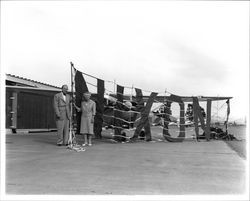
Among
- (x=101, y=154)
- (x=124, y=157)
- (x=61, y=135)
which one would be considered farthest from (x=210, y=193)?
(x=61, y=135)

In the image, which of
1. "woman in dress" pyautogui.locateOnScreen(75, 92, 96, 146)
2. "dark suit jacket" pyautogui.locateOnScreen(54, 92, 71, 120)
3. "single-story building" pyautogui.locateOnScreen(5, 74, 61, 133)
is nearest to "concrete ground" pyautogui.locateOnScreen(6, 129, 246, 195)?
"woman in dress" pyautogui.locateOnScreen(75, 92, 96, 146)

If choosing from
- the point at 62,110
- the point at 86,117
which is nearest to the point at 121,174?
the point at 86,117

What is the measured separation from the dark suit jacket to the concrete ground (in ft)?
9.85

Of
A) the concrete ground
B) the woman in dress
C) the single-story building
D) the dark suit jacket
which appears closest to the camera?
the concrete ground

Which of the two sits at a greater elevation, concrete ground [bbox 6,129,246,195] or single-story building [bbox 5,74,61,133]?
single-story building [bbox 5,74,61,133]

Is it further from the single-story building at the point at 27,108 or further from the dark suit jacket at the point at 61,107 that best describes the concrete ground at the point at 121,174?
the single-story building at the point at 27,108

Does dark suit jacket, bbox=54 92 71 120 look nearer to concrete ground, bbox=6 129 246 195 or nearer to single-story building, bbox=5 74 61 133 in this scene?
concrete ground, bbox=6 129 246 195

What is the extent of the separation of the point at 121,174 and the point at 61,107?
6.40 meters

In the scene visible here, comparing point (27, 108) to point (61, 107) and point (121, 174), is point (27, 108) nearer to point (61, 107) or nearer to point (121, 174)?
point (61, 107)

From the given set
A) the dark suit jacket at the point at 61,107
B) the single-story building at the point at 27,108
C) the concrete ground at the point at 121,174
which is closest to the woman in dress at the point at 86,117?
the dark suit jacket at the point at 61,107

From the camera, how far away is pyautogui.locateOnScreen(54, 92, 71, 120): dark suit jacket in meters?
12.8

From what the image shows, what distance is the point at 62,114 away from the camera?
505 inches

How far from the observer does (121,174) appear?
273 inches
